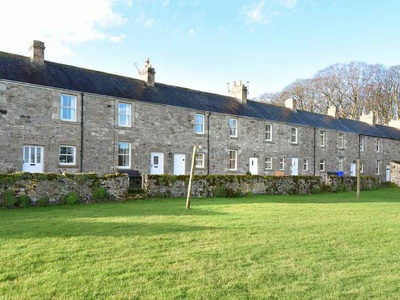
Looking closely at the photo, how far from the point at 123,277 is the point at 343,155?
34.5 meters

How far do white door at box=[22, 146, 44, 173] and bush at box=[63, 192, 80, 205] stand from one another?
19.1ft

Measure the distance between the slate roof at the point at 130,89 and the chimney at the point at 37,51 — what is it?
31 centimetres

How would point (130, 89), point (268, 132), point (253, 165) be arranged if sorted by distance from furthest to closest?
1. point (268, 132)
2. point (253, 165)
3. point (130, 89)

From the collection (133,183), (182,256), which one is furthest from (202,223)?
(133,183)

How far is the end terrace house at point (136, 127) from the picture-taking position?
18547mm

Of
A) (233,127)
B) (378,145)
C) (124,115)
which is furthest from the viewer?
(378,145)

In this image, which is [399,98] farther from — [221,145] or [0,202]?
[0,202]

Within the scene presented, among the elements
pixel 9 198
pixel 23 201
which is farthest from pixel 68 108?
pixel 9 198

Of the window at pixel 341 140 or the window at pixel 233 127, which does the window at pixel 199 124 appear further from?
the window at pixel 341 140

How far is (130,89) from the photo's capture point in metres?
23.0

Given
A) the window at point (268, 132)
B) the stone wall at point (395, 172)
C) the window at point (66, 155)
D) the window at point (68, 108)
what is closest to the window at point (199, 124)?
the window at point (268, 132)

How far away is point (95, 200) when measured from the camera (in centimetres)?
1448

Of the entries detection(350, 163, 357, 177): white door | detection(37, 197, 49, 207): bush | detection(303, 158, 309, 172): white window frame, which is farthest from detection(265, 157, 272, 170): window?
detection(37, 197, 49, 207): bush

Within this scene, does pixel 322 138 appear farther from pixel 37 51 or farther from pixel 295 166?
pixel 37 51
